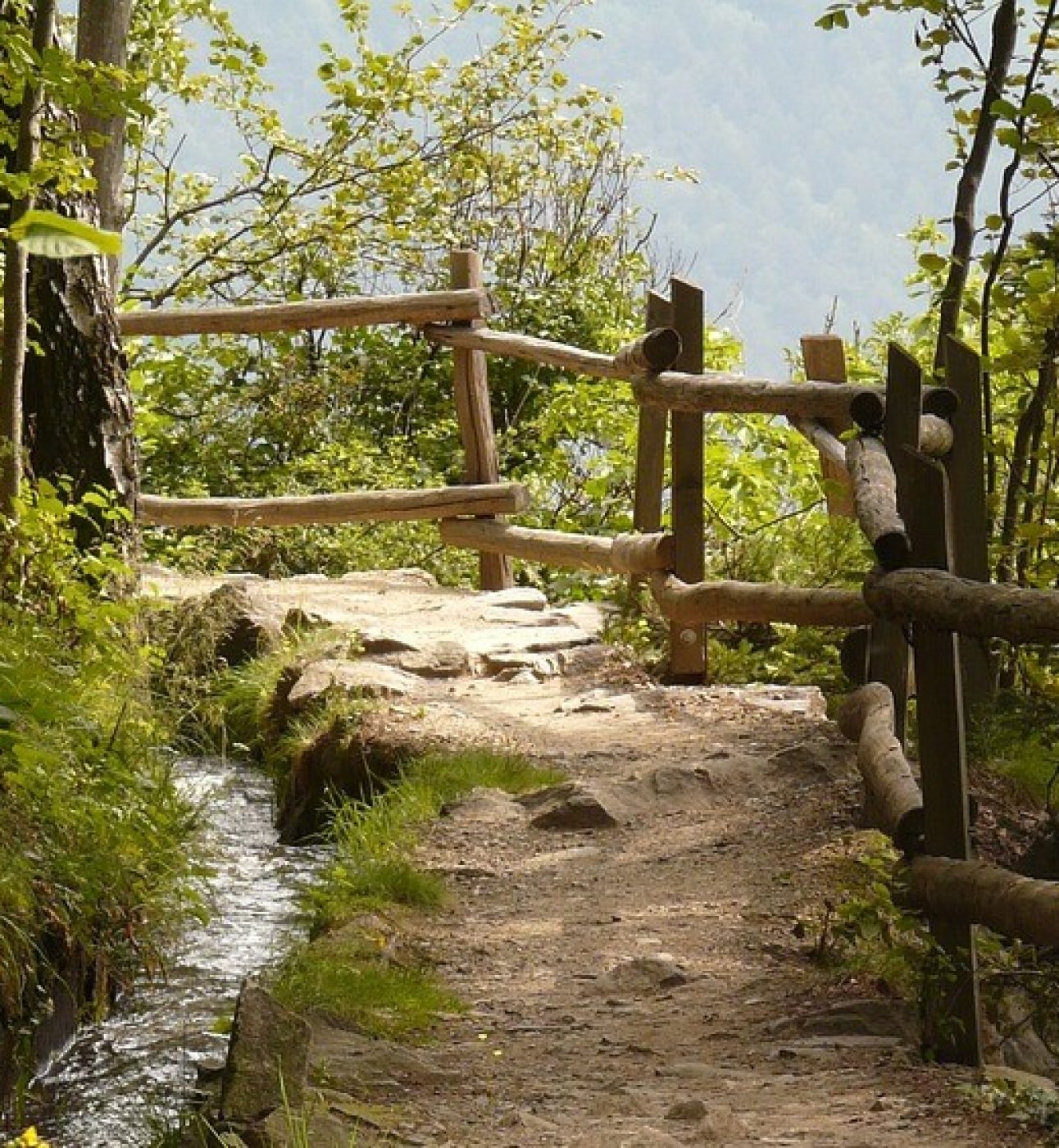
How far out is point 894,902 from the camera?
3.72 metres

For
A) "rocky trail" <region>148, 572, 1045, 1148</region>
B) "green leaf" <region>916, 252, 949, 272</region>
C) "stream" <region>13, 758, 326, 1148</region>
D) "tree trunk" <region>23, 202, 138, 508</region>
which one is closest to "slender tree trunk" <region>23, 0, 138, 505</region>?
"tree trunk" <region>23, 202, 138, 508</region>

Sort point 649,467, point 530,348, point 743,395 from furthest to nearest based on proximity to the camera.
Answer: point 530,348 < point 649,467 < point 743,395

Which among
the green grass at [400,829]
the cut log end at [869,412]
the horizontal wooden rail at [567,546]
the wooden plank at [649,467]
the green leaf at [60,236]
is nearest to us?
the green leaf at [60,236]

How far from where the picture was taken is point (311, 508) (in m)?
9.70

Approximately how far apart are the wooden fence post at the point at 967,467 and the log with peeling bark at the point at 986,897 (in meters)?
2.07

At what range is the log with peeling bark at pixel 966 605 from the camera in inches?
117

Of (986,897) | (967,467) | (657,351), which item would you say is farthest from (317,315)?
(986,897)

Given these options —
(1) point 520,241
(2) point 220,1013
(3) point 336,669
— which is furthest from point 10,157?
(1) point 520,241

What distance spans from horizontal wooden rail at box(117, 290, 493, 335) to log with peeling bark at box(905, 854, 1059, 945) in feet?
21.7

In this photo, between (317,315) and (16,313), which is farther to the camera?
(317,315)

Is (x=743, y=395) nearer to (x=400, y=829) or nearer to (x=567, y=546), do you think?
(x=400, y=829)

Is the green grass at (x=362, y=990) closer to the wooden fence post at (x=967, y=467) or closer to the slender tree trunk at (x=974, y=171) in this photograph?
the wooden fence post at (x=967, y=467)

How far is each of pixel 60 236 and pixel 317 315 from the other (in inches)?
347

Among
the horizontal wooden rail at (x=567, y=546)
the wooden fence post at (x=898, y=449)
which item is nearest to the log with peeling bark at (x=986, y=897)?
the wooden fence post at (x=898, y=449)
